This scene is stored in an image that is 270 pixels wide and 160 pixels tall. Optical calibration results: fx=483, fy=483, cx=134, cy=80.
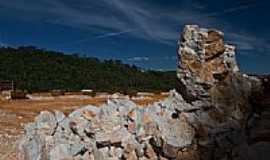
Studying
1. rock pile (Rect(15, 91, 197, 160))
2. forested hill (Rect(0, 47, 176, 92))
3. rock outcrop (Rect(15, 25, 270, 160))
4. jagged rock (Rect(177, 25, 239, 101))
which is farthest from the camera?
forested hill (Rect(0, 47, 176, 92))

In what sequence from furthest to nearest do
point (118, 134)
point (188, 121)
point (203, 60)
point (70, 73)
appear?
→ 1. point (70, 73)
2. point (118, 134)
3. point (203, 60)
4. point (188, 121)

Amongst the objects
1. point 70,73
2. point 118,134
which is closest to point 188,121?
point 118,134

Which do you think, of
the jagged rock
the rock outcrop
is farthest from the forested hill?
the jagged rock

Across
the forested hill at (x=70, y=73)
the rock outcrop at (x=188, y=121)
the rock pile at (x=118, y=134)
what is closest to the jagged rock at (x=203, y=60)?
the rock outcrop at (x=188, y=121)

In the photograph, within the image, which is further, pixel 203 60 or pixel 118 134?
pixel 118 134

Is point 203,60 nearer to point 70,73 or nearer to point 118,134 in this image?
point 118,134

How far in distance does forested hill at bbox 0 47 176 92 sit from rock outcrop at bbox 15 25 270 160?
4727cm

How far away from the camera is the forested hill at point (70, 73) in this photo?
6462 centimetres

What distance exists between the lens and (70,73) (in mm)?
71812

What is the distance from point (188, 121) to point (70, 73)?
6200 centimetres

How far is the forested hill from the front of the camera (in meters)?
64.6

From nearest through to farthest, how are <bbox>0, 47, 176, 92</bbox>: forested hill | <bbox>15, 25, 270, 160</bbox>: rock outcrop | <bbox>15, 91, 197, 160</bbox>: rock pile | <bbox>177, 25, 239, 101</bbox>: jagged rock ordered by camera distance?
<bbox>15, 25, 270, 160</bbox>: rock outcrop → <bbox>15, 91, 197, 160</bbox>: rock pile → <bbox>177, 25, 239, 101</bbox>: jagged rock → <bbox>0, 47, 176, 92</bbox>: forested hill

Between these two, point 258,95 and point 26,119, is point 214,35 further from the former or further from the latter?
point 26,119

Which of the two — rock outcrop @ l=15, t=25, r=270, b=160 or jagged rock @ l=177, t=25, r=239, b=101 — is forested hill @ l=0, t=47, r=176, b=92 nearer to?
rock outcrop @ l=15, t=25, r=270, b=160
